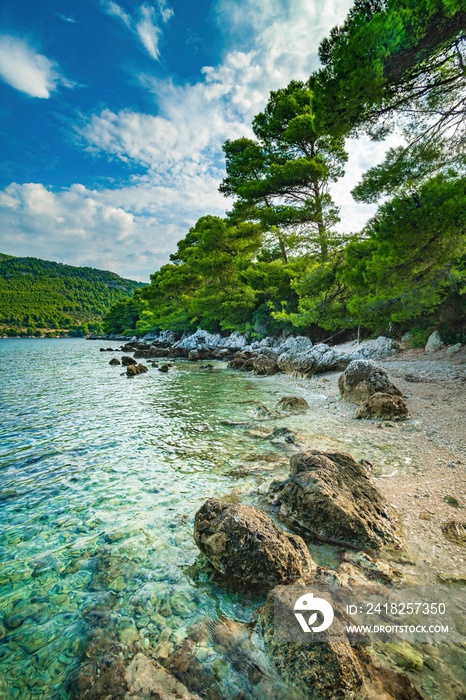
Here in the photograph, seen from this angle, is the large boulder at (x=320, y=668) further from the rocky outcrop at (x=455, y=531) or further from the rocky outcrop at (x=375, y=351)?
the rocky outcrop at (x=375, y=351)

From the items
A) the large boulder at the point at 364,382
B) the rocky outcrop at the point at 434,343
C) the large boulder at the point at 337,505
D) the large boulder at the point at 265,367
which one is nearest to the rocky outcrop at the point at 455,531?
the large boulder at the point at 337,505

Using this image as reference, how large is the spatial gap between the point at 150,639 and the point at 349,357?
50.0 feet

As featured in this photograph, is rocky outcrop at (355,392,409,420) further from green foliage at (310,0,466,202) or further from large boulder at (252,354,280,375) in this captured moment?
large boulder at (252,354,280,375)

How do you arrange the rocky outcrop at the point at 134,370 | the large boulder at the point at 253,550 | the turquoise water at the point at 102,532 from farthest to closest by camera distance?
the rocky outcrop at the point at 134,370 < the large boulder at the point at 253,550 < the turquoise water at the point at 102,532

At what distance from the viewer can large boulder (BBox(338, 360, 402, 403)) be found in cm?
874

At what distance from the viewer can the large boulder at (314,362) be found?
1529cm

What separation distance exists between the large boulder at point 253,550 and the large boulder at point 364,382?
6596 millimetres

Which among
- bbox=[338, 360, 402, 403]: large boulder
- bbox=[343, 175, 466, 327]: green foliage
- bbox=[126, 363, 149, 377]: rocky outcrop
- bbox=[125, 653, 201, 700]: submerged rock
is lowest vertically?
bbox=[126, 363, 149, 377]: rocky outcrop

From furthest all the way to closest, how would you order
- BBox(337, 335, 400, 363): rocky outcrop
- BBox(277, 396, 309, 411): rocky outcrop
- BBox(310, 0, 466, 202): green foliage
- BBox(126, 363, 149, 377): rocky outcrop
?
BBox(126, 363, 149, 377): rocky outcrop → BBox(337, 335, 400, 363): rocky outcrop → BBox(277, 396, 309, 411): rocky outcrop → BBox(310, 0, 466, 202): green foliage

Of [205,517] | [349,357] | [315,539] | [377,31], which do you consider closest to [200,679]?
[205,517]

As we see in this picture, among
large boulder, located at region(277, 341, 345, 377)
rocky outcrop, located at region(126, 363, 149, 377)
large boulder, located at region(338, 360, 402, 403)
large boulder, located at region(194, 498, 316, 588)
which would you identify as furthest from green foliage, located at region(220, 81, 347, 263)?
large boulder, located at region(194, 498, 316, 588)

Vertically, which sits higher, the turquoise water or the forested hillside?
the forested hillside

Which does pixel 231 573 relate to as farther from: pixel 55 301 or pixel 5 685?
pixel 55 301

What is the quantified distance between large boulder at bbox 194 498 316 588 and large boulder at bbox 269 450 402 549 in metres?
0.53
